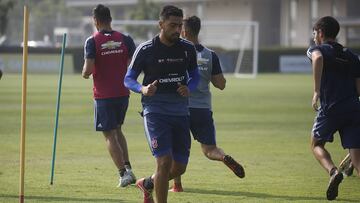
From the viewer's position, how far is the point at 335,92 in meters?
10.2

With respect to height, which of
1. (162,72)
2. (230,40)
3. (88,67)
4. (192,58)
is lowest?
(230,40)

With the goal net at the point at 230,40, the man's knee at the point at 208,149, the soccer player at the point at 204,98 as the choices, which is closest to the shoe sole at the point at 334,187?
the soccer player at the point at 204,98

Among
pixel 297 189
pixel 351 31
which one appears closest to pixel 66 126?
pixel 297 189

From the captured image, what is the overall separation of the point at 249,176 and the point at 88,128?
8.37 metres

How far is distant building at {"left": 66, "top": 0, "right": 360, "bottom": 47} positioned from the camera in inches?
3024

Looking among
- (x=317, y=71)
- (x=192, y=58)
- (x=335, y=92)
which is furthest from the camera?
(x=335, y=92)

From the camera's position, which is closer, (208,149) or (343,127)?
(343,127)

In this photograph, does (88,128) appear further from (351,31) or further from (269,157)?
(351,31)

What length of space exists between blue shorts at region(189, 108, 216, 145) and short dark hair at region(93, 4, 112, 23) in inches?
68.5

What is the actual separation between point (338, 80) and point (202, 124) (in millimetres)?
1787

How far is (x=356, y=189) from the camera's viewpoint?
1147 cm

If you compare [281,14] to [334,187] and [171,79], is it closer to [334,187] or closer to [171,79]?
[334,187]

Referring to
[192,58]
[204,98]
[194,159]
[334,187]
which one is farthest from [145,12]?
[192,58]

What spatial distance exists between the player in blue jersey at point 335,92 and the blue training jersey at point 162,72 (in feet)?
5.68
